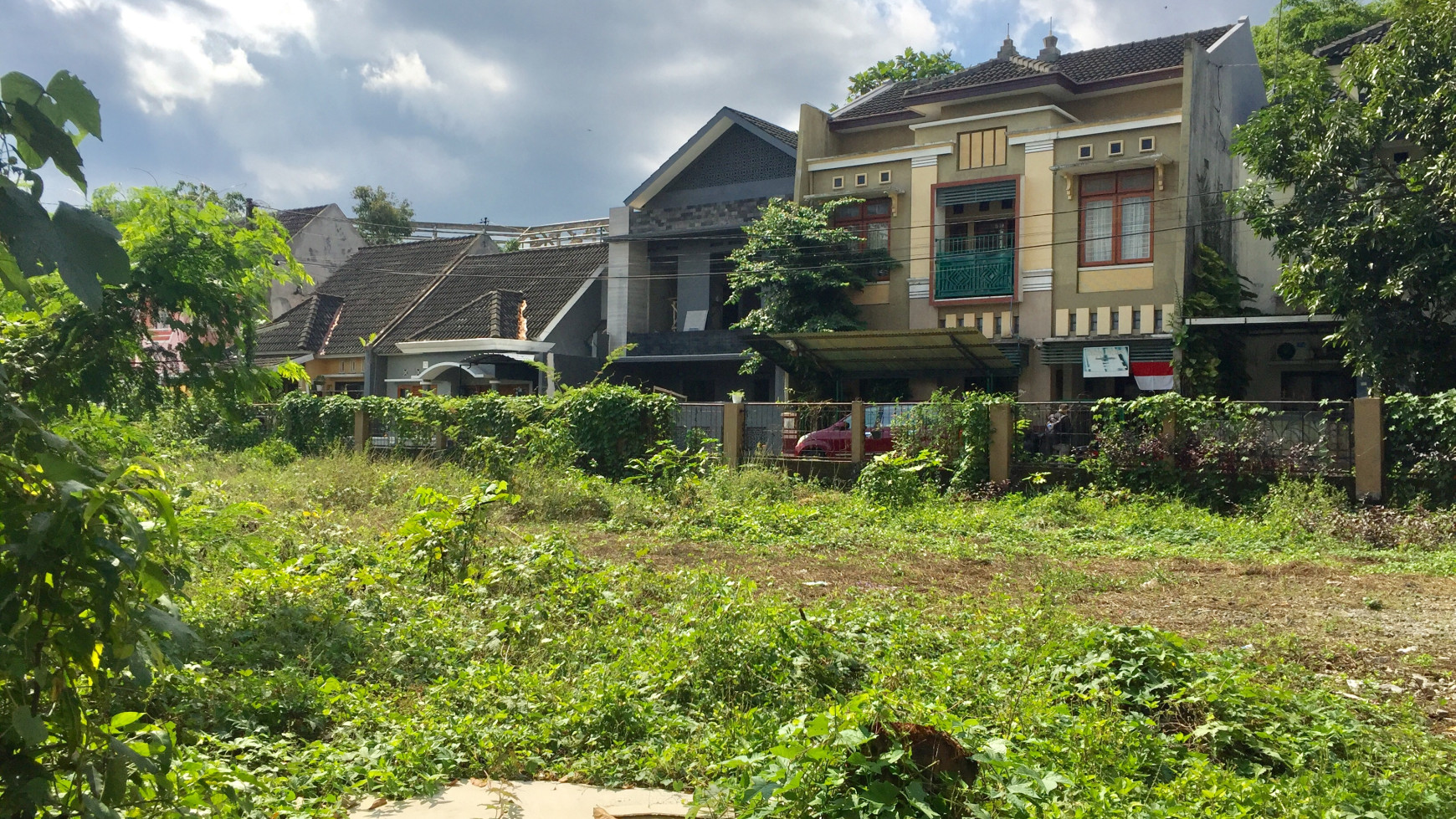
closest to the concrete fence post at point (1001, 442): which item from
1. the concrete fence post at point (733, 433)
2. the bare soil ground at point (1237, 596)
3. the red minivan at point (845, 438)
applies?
the red minivan at point (845, 438)

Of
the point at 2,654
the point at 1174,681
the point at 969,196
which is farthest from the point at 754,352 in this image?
the point at 2,654

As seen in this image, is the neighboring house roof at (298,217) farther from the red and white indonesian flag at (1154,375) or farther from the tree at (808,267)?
the red and white indonesian flag at (1154,375)

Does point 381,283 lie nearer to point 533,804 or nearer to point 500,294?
point 500,294

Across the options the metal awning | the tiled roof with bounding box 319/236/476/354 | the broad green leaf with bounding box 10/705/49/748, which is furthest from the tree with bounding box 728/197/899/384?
the broad green leaf with bounding box 10/705/49/748

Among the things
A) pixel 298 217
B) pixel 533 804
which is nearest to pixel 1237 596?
pixel 533 804

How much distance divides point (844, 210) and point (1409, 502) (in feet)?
44.4

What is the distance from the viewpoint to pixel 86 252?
1755 mm

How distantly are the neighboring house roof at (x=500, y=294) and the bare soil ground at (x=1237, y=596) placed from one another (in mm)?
17817

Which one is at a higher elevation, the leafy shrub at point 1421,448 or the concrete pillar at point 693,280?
the concrete pillar at point 693,280

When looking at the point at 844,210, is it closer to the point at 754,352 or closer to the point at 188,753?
the point at 754,352

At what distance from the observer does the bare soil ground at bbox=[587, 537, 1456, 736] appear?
6008 mm

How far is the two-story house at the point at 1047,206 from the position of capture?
20594mm

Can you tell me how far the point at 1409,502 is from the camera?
13.1m

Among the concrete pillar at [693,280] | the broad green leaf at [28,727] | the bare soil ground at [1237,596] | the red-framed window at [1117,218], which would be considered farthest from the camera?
the concrete pillar at [693,280]
